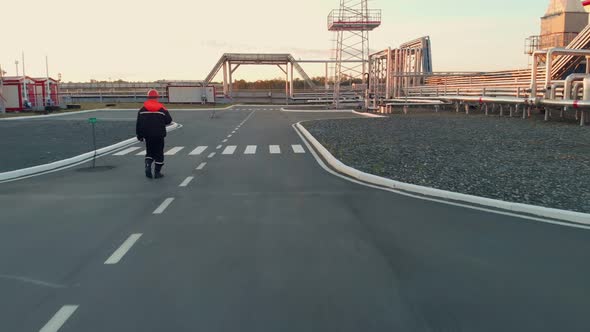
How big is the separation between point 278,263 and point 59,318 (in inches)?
90.6

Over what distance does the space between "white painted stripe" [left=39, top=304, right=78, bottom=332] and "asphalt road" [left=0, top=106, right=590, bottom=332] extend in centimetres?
2

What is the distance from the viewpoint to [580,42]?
1080 inches

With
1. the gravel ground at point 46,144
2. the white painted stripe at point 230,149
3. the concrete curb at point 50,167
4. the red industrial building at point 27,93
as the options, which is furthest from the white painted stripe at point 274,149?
the red industrial building at point 27,93

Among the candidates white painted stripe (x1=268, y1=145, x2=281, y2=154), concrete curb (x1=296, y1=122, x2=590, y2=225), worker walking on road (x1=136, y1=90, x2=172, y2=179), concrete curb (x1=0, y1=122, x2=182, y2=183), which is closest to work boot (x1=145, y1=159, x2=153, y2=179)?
worker walking on road (x1=136, y1=90, x2=172, y2=179)

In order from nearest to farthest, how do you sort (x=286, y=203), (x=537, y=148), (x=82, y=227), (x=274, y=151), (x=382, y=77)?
(x=82, y=227)
(x=286, y=203)
(x=537, y=148)
(x=274, y=151)
(x=382, y=77)

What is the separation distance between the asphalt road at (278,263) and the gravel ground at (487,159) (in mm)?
1610

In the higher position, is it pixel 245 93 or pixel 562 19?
pixel 562 19

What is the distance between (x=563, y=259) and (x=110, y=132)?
68.0ft

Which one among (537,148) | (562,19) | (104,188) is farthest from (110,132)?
(562,19)

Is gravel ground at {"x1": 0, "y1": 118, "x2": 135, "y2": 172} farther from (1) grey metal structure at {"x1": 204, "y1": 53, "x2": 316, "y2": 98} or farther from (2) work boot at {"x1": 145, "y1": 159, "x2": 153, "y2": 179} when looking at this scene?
(1) grey metal structure at {"x1": 204, "y1": 53, "x2": 316, "y2": 98}

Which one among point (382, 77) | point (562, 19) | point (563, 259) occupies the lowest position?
point (563, 259)

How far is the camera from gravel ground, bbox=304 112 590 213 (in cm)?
910

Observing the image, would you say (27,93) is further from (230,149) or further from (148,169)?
(148,169)

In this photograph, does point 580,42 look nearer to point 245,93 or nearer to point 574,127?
point 574,127
